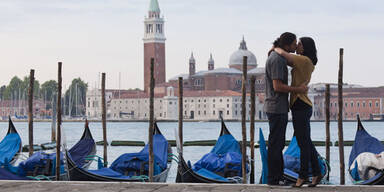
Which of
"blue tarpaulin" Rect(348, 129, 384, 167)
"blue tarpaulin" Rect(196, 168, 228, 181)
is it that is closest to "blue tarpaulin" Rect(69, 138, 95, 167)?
"blue tarpaulin" Rect(196, 168, 228, 181)

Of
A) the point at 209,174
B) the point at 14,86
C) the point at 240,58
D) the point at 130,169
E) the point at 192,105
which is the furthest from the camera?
the point at 240,58

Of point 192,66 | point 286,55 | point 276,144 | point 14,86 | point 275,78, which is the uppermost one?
point 192,66

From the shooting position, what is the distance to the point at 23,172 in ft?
24.5

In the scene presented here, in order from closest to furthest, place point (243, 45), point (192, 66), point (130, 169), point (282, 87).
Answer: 1. point (282, 87)
2. point (130, 169)
3. point (192, 66)
4. point (243, 45)

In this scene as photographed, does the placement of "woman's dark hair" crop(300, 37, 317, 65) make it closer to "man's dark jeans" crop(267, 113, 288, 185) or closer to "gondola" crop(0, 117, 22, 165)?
"man's dark jeans" crop(267, 113, 288, 185)

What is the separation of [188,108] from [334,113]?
45.4 ft

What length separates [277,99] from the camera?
3771 mm

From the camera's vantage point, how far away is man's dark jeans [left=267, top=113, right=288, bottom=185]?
12.4ft

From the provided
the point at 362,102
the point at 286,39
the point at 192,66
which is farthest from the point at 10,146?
the point at 192,66

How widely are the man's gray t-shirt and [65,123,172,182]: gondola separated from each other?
10.0ft

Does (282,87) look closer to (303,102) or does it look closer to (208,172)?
(303,102)

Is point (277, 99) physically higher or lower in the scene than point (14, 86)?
lower

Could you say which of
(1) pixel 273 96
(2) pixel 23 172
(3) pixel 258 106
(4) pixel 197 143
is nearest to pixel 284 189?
(1) pixel 273 96

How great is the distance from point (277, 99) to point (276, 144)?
0.79 ft
